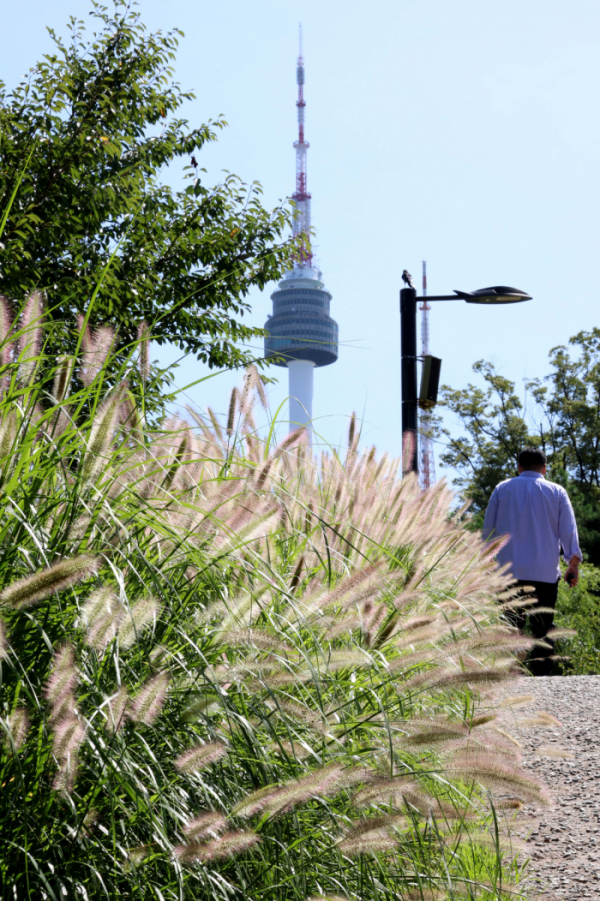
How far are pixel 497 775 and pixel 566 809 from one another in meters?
1.49

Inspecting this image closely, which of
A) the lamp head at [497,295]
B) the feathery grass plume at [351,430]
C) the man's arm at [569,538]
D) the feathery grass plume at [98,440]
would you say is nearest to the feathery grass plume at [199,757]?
the feathery grass plume at [98,440]

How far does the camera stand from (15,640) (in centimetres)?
151

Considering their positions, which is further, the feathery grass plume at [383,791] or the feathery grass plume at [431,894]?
the feathery grass plume at [431,894]

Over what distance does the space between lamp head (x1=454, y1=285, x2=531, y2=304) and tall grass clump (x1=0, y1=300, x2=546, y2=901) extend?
7.79m

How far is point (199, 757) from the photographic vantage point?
1355mm

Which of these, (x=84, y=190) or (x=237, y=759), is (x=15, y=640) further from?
(x=84, y=190)

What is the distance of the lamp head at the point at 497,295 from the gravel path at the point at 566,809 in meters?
5.90

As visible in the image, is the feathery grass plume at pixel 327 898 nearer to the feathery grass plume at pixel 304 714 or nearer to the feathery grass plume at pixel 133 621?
the feathery grass plume at pixel 304 714

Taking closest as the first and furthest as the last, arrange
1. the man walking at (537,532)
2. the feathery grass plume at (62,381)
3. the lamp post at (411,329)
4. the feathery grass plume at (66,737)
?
the feathery grass plume at (66,737), the feathery grass plume at (62,381), the man walking at (537,532), the lamp post at (411,329)

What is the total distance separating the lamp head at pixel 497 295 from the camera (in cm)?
927

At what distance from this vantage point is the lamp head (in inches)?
365

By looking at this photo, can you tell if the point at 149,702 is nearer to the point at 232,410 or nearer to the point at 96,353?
the point at 96,353

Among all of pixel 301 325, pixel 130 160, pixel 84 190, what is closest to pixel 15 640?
pixel 84 190

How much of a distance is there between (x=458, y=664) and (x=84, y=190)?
5426 mm
